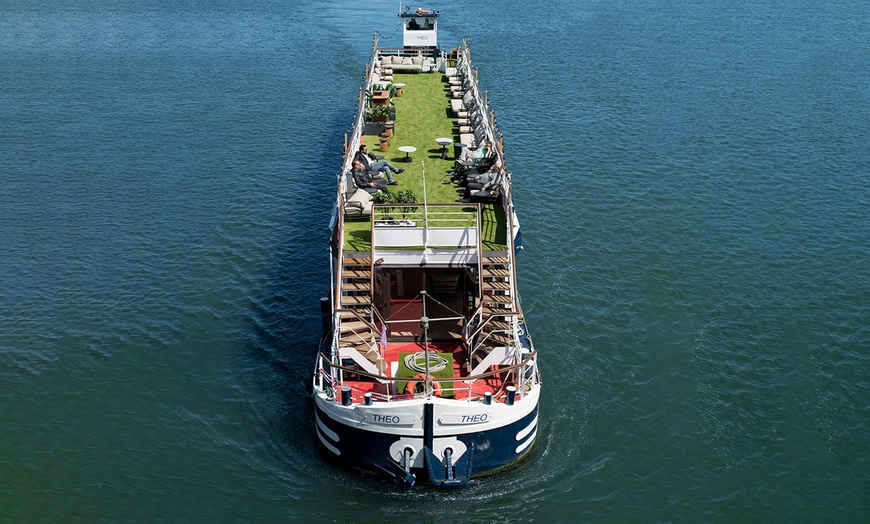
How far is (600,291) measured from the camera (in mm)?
46594

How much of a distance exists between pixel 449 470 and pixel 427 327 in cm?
523

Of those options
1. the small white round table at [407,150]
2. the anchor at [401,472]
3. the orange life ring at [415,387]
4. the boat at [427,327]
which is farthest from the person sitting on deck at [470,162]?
the anchor at [401,472]

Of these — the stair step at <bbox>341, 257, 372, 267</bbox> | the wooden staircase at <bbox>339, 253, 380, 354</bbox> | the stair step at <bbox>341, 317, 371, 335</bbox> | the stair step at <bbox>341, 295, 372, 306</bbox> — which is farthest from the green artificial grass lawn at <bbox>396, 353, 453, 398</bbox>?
the stair step at <bbox>341, 257, 372, 267</bbox>

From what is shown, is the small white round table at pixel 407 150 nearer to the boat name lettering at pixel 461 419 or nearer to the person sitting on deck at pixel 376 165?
the person sitting on deck at pixel 376 165

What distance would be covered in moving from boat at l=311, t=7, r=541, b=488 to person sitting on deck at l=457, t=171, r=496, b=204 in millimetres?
78

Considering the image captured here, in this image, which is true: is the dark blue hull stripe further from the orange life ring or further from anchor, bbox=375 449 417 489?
the orange life ring

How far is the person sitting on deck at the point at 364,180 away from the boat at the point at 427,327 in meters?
0.11

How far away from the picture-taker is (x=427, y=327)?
102 ft

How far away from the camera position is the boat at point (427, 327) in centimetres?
3122

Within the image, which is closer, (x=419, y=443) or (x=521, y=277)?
(x=419, y=443)

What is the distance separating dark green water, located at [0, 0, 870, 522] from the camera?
108 feet

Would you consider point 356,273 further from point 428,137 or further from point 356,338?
point 428,137

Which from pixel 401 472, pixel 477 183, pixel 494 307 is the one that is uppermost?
pixel 477 183

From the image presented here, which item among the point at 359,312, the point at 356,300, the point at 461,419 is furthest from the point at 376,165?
the point at 461,419
